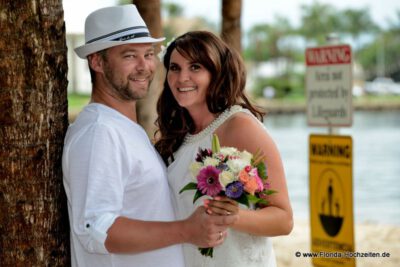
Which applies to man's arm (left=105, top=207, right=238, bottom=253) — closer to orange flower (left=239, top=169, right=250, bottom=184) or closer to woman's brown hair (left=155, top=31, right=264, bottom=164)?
orange flower (left=239, top=169, right=250, bottom=184)

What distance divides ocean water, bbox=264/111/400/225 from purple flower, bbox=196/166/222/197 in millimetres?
3482

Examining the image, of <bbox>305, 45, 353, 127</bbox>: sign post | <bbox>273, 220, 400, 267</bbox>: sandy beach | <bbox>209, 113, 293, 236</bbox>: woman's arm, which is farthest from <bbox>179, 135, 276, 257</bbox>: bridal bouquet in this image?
<bbox>273, 220, 400, 267</bbox>: sandy beach

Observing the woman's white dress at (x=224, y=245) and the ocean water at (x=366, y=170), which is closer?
the woman's white dress at (x=224, y=245)

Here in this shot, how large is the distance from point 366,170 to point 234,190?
20.3m

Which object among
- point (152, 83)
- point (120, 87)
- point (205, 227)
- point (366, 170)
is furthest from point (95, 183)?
point (366, 170)

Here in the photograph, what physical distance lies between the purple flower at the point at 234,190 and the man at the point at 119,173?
8cm

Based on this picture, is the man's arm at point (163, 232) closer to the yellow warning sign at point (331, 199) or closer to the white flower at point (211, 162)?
the white flower at point (211, 162)

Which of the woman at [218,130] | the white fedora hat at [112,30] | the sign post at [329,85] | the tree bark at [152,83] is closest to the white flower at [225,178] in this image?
the woman at [218,130]

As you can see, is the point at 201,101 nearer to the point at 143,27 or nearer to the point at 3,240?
the point at 143,27

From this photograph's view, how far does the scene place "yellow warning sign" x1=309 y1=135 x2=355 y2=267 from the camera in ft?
18.2

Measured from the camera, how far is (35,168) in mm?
2799

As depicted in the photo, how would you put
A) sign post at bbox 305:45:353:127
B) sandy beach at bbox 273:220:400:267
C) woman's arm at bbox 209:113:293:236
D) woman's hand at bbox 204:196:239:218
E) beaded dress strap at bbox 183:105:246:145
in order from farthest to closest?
sandy beach at bbox 273:220:400:267 → sign post at bbox 305:45:353:127 → beaded dress strap at bbox 183:105:246:145 → woman's arm at bbox 209:113:293:236 → woman's hand at bbox 204:196:239:218

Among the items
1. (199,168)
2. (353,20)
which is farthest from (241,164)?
(353,20)

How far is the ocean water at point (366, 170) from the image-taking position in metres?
13.5
